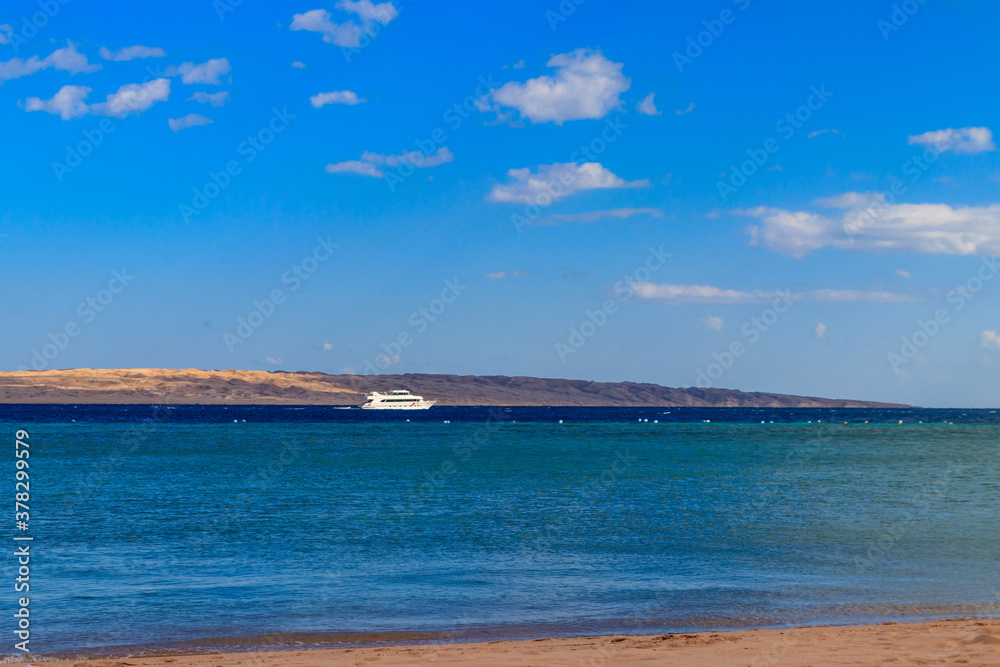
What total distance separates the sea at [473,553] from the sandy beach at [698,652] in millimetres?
1103

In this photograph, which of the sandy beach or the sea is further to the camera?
the sea

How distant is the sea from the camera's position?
15.9 m

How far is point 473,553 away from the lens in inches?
903

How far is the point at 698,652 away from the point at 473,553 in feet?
34.7

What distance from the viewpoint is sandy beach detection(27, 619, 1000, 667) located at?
12359mm

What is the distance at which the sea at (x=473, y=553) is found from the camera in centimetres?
1589

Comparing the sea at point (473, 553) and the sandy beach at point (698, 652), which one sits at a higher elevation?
the sandy beach at point (698, 652)

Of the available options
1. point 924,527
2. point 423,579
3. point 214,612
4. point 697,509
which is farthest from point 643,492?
point 214,612

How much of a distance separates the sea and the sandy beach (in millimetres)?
1103

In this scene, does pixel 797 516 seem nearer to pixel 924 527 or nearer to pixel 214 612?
pixel 924 527

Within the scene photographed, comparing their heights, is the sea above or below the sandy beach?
below

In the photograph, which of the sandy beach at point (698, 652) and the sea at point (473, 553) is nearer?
the sandy beach at point (698, 652)

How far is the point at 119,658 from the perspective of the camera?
13273 mm

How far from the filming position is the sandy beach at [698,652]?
12.4 m
